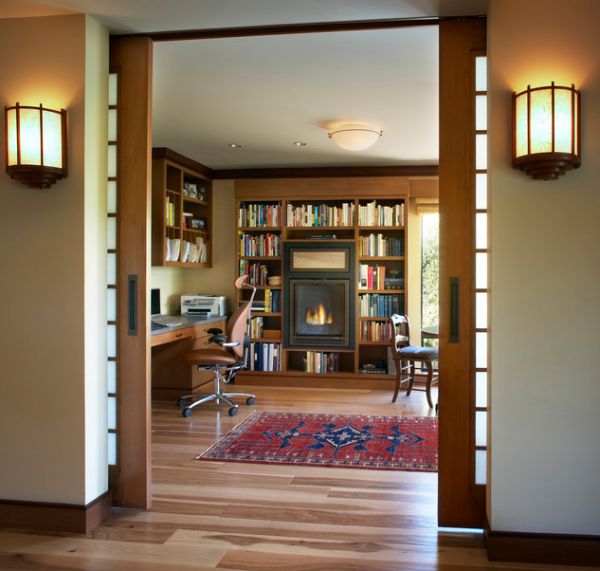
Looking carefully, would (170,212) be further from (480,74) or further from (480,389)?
(480,389)

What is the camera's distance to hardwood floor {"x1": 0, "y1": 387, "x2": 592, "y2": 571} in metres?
2.49

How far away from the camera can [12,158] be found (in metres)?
2.71

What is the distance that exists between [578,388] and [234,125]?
3.60 m

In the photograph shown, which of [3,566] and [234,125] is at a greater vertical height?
[234,125]

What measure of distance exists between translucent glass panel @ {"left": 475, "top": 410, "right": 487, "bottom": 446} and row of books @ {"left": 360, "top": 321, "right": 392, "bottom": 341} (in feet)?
13.1

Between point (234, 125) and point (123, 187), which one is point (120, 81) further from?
point (234, 125)

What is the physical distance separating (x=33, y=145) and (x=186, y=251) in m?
3.89

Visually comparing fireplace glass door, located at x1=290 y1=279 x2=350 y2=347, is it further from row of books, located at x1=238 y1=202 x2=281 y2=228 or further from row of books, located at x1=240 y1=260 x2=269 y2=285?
row of books, located at x1=238 y1=202 x2=281 y2=228

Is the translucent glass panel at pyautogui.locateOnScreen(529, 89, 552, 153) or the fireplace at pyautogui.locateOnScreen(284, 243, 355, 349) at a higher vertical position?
the translucent glass panel at pyautogui.locateOnScreen(529, 89, 552, 153)

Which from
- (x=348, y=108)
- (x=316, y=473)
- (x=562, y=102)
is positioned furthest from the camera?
(x=348, y=108)

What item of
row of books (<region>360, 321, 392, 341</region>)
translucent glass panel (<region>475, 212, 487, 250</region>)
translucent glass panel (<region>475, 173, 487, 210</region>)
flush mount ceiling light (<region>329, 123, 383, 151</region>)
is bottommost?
row of books (<region>360, 321, 392, 341</region>)

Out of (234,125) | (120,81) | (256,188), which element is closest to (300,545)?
(120,81)

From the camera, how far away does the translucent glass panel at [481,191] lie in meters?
2.79

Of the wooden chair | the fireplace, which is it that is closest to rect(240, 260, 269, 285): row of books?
the fireplace
